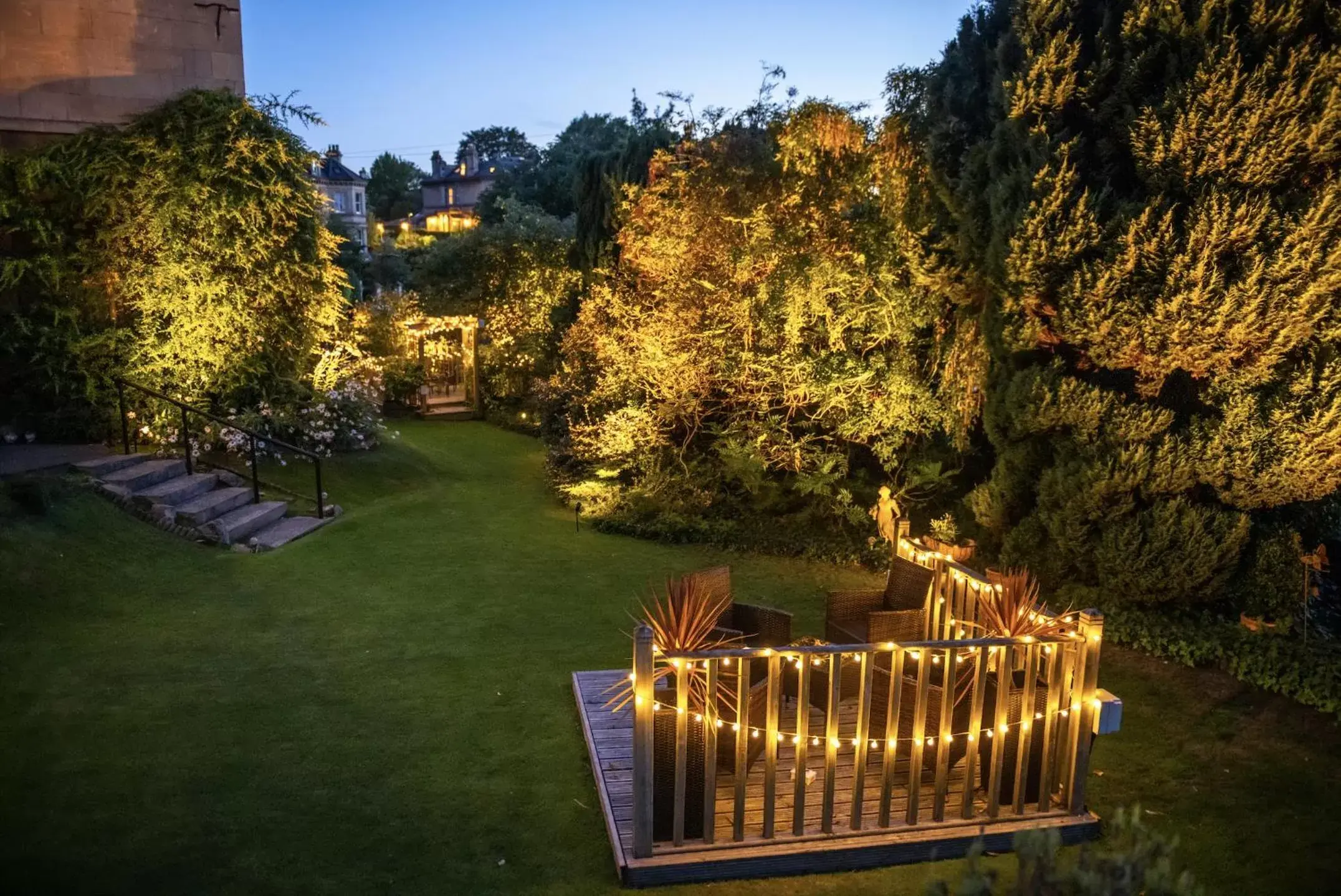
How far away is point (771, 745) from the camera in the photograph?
13.6 ft

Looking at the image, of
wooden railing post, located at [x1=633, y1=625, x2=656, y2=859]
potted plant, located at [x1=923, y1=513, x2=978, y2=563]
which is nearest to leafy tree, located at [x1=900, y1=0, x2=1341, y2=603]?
potted plant, located at [x1=923, y1=513, x2=978, y2=563]

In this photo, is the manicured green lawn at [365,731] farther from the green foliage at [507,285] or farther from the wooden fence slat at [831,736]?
the green foliage at [507,285]

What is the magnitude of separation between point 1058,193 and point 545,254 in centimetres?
1458

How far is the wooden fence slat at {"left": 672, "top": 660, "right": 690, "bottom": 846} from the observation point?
4066mm

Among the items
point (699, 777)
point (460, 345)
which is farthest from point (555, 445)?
point (699, 777)

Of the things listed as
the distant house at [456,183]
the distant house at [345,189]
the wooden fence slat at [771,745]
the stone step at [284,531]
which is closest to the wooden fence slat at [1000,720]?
the wooden fence slat at [771,745]

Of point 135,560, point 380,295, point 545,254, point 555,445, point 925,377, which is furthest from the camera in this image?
point 380,295

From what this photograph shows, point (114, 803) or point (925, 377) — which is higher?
point (925, 377)

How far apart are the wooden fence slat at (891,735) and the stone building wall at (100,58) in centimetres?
1248

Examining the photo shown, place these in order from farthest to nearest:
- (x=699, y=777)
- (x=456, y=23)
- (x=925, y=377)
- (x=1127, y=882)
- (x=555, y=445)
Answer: (x=456, y=23)
(x=555, y=445)
(x=925, y=377)
(x=699, y=777)
(x=1127, y=882)

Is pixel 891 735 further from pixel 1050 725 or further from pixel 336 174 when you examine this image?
pixel 336 174

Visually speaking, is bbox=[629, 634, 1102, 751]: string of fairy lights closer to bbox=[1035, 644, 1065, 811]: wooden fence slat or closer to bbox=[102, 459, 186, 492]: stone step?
bbox=[1035, 644, 1065, 811]: wooden fence slat

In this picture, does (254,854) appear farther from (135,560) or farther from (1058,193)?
(1058,193)

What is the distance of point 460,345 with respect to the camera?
2180cm
